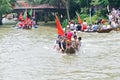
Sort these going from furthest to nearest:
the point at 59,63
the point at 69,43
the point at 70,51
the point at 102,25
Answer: the point at 102,25
the point at 70,51
the point at 69,43
the point at 59,63

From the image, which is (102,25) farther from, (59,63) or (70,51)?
(59,63)

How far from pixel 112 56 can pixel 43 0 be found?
113ft

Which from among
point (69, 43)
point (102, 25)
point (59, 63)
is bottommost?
point (102, 25)

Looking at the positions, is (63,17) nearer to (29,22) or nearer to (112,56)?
(29,22)

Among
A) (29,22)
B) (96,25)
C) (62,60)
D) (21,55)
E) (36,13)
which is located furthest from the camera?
(36,13)

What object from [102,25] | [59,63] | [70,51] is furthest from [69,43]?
[102,25]

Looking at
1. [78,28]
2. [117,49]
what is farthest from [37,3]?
[117,49]

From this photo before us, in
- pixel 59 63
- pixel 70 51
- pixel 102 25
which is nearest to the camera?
pixel 59 63

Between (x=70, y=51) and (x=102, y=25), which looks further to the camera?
(x=102, y=25)

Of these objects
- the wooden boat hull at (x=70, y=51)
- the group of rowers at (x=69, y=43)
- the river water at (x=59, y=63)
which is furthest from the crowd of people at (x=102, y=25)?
the wooden boat hull at (x=70, y=51)

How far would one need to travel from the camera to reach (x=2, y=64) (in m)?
19.6

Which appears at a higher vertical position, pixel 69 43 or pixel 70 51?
pixel 69 43

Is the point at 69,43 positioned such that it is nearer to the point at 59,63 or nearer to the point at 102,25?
the point at 59,63

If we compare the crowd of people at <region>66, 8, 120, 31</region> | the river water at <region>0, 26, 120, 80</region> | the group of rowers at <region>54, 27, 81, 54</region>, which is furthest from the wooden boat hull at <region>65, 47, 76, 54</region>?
the crowd of people at <region>66, 8, 120, 31</region>
